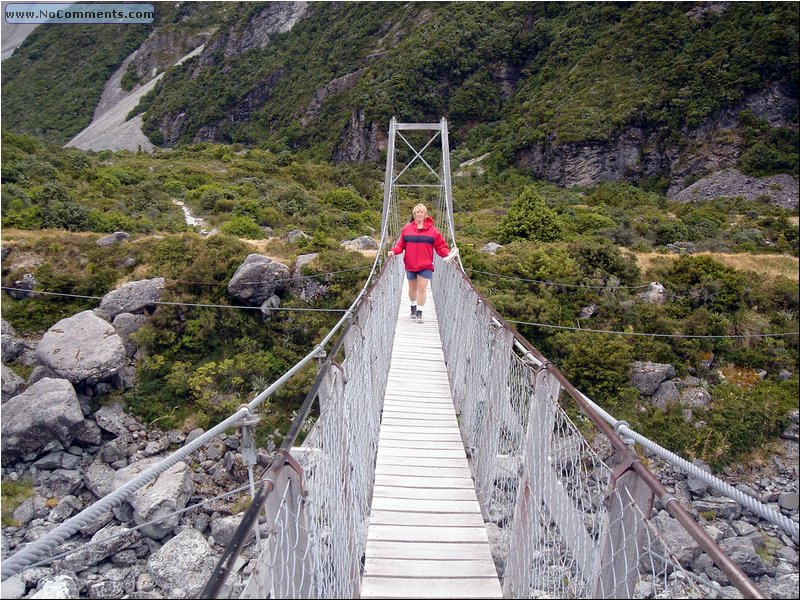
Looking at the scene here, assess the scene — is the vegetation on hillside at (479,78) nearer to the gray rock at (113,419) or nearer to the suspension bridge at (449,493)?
the suspension bridge at (449,493)

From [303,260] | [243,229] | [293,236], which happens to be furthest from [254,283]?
[243,229]

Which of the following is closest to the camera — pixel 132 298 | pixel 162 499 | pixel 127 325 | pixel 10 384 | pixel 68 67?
pixel 162 499

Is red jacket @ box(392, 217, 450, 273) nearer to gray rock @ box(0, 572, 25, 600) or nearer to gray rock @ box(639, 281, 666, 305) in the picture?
gray rock @ box(0, 572, 25, 600)

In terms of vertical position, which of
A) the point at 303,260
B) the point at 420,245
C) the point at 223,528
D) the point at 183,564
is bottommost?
the point at 183,564

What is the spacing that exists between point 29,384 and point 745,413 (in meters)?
11.7

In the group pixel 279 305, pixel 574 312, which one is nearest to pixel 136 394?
pixel 279 305

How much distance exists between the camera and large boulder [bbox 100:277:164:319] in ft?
31.3

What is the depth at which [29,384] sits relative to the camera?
26.5ft

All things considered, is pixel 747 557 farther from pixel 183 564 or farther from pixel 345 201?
pixel 345 201

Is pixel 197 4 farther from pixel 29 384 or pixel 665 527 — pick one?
pixel 665 527

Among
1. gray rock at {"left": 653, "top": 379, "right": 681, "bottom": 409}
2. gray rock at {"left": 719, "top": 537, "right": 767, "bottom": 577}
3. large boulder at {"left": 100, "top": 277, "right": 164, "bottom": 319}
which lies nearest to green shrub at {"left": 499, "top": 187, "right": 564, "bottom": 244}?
gray rock at {"left": 653, "top": 379, "right": 681, "bottom": 409}

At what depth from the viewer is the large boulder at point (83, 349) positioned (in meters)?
8.08

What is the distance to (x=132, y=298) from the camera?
9656mm

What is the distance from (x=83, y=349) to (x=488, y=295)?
296 inches
